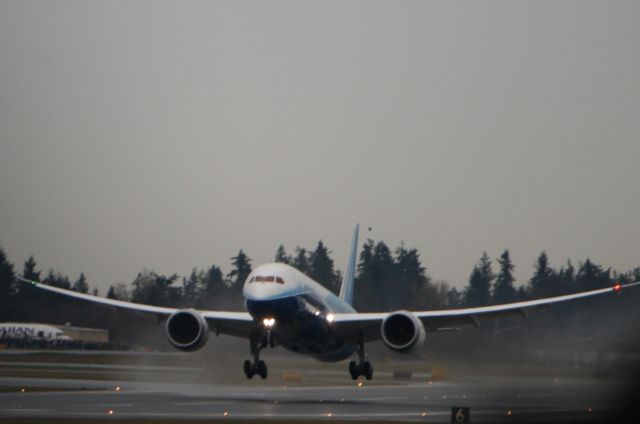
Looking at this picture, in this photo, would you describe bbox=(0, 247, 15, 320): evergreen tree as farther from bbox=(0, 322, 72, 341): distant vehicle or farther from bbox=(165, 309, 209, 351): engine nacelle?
bbox=(165, 309, 209, 351): engine nacelle

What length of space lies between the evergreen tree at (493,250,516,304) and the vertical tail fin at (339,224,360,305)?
9835mm

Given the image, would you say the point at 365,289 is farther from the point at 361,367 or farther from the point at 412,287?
the point at 361,367

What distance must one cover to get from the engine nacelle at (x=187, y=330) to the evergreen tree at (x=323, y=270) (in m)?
24.4

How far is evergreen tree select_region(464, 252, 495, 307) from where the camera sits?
70250 millimetres

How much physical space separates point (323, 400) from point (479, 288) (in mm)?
26651

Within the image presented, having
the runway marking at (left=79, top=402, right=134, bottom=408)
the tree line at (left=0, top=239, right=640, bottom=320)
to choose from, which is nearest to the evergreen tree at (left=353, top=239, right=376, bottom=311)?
the tree line at (left=0, top=239, right=640, bottom=320)

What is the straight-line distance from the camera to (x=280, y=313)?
48.1m

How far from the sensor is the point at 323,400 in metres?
48.8

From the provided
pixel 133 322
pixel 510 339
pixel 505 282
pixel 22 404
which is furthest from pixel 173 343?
pixel 505 282

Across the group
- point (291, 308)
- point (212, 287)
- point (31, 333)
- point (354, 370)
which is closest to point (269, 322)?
point (291, 308)

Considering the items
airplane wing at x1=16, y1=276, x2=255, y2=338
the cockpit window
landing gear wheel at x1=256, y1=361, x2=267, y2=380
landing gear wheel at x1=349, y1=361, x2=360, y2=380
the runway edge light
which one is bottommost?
the runway edge light

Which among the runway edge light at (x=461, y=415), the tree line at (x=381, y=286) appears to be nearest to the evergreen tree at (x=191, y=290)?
the tree line at (x=381, y=286)

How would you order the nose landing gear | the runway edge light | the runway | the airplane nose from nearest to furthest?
the runway
the runway edge light
the airplane nose
the nose landing gear

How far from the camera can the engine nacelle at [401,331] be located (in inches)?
2061
